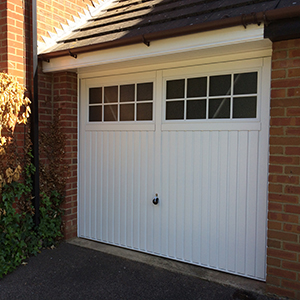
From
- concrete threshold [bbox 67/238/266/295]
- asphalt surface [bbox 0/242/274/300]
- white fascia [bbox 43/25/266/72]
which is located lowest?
asphalt surface [bbox 0/242/274/300]

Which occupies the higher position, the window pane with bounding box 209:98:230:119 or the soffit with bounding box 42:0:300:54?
the soffit with bounding box 42:0:300:54

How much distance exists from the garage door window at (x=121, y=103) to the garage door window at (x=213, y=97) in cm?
34

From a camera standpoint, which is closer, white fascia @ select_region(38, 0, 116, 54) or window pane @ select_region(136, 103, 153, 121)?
window pane @ select_region(136, 103, 153, 121)

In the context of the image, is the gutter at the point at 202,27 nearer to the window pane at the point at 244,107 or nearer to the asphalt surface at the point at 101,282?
the window pane at the point at 244,107

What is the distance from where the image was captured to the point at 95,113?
4.78 m

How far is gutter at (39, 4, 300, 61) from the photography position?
2680 mm

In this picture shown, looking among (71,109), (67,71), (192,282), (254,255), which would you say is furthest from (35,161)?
(254,255)

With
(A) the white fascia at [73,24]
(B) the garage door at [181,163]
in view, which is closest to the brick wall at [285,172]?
(B) the garage door at [181,163]

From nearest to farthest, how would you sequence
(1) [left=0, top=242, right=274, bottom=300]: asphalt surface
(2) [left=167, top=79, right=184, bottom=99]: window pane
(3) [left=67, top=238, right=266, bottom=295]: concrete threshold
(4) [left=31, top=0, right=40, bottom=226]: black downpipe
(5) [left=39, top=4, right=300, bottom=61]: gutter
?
(5) [left=39, top=4, right=300, bottom=61]: gutter → (1) [left=0, top=242, right=274, bottom=300]: asphalt surface → (3) [left=67, top=238, right=266, bottom=295]: concrete threshold → (2) [left=167, top=79, right=184, bottom=99]: window pane → (4) [left=31, top=0, right=40, bottom=226]: black downpipe

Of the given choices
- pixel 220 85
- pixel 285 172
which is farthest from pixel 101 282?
Answer: pixel 220 85

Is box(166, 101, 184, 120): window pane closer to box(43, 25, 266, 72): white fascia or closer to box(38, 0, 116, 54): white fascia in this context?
box(43, 25, 266, 72): white fascia

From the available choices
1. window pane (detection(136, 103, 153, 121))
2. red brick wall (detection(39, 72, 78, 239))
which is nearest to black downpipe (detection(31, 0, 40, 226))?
red brick wall (detection(39, 72, 78, 239))

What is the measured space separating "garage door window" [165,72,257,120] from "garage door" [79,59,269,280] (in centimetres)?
1

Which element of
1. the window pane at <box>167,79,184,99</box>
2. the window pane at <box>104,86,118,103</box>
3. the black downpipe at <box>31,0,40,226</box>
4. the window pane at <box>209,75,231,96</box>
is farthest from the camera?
the window pane at <box>104,86,118,103</box>
